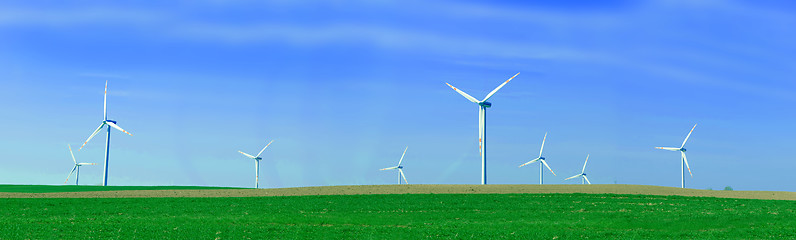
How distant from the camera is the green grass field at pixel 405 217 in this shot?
99.5 feet

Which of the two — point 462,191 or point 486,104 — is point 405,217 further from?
point 486,104

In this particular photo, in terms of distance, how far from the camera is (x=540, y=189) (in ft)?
185

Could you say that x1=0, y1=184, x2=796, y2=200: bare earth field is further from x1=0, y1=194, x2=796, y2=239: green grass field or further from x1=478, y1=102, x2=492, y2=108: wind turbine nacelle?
x1=478, y1=102, x2=492, y2=108: wind turbine nacelle

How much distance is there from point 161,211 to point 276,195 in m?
13.5

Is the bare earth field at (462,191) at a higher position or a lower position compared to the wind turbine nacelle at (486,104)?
lower

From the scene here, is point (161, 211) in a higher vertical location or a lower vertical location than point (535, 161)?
lower

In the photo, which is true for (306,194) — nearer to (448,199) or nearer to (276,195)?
(276,195)

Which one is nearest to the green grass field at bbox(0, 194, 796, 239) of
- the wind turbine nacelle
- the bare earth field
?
the bare earth field

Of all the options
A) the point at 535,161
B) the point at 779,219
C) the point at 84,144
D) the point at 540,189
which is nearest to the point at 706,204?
the point at 779,219

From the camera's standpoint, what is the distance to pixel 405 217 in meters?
38.1

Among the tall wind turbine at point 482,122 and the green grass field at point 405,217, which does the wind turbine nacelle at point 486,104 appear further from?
the green grass field at point 405,217

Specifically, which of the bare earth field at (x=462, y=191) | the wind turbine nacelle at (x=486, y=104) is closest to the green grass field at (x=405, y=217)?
the bare earth field at (x=462, y=191)

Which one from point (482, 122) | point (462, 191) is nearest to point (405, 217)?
point (462, 191)

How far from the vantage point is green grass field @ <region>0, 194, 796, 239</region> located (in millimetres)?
30312
